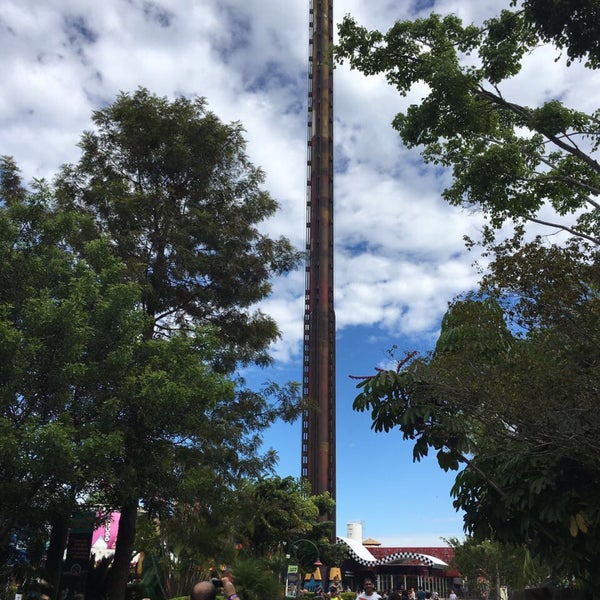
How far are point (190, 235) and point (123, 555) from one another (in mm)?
10227

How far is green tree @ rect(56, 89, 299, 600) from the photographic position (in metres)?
20.1

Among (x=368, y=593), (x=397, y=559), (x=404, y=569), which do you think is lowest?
(x=368, y=593)

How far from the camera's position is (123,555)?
18.5 meters

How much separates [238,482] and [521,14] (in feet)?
51.5

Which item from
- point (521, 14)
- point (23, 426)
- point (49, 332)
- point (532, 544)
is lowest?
point (532, 544)

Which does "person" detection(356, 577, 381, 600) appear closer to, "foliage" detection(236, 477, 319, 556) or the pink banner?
"foliage" detection(236, 477, 319, 556)

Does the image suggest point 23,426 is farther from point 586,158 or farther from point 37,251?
point 586,158

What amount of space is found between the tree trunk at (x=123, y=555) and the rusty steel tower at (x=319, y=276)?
5648 centimetres

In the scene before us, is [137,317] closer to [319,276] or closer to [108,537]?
[108,537]

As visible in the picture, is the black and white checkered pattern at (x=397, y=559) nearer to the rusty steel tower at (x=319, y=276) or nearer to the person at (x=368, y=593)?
the rusty steel tower at (x=319, y=276)

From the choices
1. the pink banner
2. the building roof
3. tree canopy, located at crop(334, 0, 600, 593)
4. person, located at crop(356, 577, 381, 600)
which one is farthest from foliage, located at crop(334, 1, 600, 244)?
the building roof

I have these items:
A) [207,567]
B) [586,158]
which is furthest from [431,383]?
[207,567]

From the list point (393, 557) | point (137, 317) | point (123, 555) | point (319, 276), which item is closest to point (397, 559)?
point (393, 557)

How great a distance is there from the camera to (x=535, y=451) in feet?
34.4
